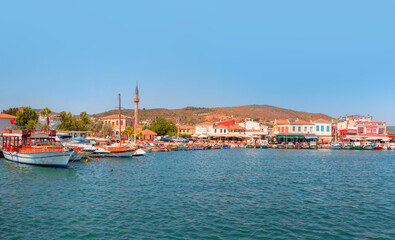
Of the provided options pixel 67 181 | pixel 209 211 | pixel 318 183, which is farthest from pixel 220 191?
pixel 67 181

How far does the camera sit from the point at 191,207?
1766cm

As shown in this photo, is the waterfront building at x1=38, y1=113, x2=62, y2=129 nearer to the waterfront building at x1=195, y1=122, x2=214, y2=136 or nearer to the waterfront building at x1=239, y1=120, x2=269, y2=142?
the waterfront building at x1=195, y1=122, x2=214, y2=136

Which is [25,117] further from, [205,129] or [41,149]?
[205,129]

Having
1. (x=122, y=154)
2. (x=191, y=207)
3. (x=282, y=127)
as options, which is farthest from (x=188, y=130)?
(x=191, y=207)

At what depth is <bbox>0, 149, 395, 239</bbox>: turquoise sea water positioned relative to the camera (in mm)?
13672

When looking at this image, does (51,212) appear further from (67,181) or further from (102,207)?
(67,181)

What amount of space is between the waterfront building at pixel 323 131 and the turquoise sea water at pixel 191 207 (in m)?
61.7

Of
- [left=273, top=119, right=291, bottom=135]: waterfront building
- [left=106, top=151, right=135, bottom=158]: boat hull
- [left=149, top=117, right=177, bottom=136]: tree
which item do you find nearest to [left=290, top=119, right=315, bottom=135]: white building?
[left=273, top=119, right=291, bottom=135]: waterfront building

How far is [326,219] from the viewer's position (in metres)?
15.8

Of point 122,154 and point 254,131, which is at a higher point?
point 254,131

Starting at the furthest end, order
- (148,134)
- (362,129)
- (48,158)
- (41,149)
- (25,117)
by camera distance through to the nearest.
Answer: (362,129) < (148,134) < (25,117) < (41,149) < (48,158)

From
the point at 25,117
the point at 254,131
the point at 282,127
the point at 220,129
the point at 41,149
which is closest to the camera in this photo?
the point at 41,149

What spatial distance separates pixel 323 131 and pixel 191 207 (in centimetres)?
8125

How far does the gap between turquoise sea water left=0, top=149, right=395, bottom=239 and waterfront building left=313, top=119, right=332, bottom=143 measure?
203 ft
